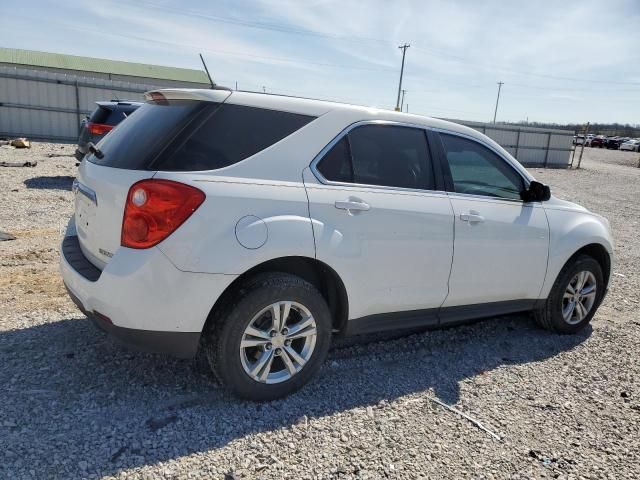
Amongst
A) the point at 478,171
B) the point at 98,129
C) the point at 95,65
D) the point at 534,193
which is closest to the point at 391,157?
the point at 478,171

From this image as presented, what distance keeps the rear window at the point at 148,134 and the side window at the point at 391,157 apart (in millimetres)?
989

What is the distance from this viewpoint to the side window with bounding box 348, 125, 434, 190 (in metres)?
3.39

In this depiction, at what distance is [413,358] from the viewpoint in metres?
4.01

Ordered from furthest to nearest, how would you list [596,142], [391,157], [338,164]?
[596,142]
[391,157]
[338,164]

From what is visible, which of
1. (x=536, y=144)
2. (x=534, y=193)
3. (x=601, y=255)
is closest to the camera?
(x=534, y=193)

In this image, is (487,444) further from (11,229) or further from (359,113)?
(11,229)

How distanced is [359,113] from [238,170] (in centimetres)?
100

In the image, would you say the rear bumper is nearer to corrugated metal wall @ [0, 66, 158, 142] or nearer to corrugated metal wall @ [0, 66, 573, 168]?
corrugated metal wall @ [0, 66, 573, 168]

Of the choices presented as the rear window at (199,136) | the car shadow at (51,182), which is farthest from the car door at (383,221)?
the car shadow at (51,182)

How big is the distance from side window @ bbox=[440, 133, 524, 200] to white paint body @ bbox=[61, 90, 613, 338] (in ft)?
0.27

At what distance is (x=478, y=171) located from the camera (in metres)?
4.13

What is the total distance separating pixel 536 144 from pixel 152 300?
3045 centimetres

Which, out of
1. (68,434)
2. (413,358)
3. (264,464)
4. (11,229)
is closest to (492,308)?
(413,358)

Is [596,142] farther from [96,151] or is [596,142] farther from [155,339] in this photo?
[155,339]
